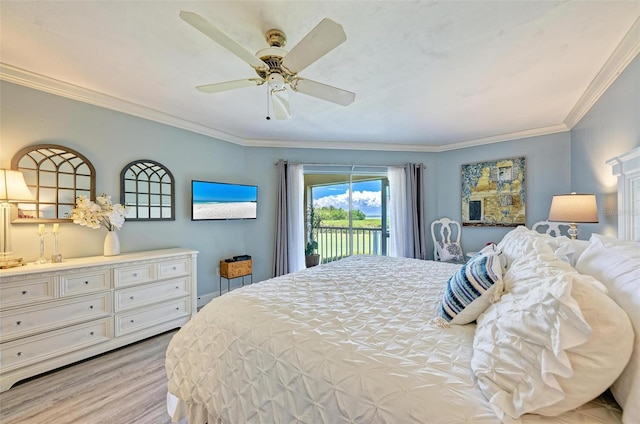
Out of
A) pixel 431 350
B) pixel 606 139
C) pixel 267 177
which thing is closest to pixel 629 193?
pixel 606 139

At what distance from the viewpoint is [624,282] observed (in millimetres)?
870

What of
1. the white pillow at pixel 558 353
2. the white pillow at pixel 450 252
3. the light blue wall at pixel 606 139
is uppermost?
the light blue wall at pixel 606 139

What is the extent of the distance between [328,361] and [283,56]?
1.63m

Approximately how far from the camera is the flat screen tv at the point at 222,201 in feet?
11.1

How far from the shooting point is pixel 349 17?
1.55 meters

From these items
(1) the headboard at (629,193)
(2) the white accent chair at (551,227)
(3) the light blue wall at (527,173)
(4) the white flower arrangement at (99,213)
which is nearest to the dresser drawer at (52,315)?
(4) the white flower arrangement at (99,213)

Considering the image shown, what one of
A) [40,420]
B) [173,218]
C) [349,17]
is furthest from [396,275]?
[173,218]

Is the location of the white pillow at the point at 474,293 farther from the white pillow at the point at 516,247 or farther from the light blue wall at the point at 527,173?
the light blue wall at the point at 527,173

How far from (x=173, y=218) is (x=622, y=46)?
4.42 metres

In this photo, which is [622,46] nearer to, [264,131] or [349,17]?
[349,17]

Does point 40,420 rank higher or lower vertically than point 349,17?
lower

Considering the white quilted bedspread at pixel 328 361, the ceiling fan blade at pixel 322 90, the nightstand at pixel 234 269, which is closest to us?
the white quilted bedspread at pixel 328 361

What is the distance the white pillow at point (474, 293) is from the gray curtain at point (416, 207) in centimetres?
302

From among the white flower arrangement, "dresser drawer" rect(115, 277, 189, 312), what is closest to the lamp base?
the white flower arrangement
